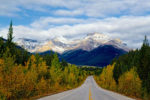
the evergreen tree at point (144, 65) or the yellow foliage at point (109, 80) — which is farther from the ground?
the evergreen tree at point (144, 65)

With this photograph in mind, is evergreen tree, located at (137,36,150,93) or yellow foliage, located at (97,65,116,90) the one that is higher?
evergreen tree, located at (137,36,150,93)

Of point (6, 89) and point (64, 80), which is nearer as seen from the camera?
point (6, 89)

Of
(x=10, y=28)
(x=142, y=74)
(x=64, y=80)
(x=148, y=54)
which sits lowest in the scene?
(x=64, y=80)

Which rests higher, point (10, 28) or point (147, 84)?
point (10, 28)

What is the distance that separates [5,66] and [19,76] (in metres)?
1.85

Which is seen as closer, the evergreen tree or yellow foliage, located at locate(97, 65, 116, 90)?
the evergreen tree

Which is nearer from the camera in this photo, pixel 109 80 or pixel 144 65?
pixel 144 65

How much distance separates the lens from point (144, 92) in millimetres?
27859

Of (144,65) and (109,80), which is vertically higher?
(144,65)

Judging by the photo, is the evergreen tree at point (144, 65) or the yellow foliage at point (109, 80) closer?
the evergreen tree at point (144, 65)

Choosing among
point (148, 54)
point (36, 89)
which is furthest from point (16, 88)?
point (148, 54)

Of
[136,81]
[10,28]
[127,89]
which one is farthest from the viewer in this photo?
[10,28]

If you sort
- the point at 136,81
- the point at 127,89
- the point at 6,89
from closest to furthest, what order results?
the point at 6,89
the point at 136,81
the point at 127,89

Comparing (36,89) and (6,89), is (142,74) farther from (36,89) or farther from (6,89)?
(6,89)
